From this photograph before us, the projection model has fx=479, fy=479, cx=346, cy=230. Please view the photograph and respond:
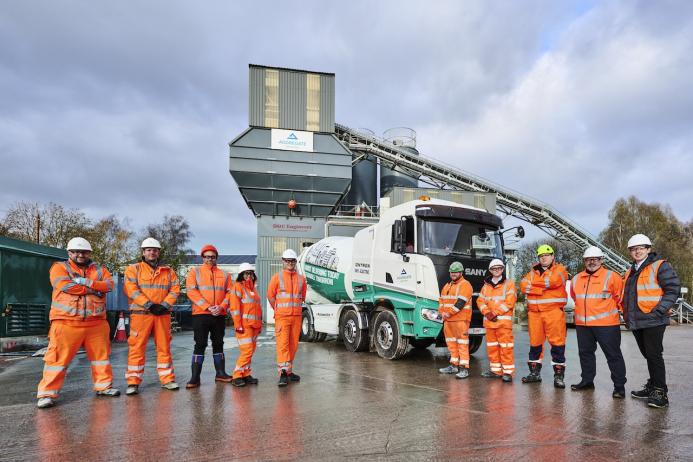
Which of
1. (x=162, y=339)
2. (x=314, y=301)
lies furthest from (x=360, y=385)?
(x=314, y=301)

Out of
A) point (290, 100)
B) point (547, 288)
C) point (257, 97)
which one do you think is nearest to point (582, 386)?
point (547, 288)

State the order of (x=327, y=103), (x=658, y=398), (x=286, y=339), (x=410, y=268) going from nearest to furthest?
1. (x=658, y=398)
2. (x=286, y=339)
3. (x=410, y=268)
4. (x=327, y=103)

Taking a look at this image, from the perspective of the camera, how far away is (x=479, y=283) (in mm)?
8227

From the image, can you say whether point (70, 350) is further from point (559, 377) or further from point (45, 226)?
point (45, 226)

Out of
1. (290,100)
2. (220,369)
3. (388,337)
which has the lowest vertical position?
(220,369)

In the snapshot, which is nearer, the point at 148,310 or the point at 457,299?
the point at 148,310

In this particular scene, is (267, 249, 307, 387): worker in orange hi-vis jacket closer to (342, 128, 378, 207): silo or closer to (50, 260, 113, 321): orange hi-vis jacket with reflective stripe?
(50, 260, 113, 321): orange hi-vis jacket with reflective stripe

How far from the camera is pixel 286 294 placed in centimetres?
675

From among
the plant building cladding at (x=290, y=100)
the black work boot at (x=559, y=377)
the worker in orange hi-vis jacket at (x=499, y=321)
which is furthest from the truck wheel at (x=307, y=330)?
the plant building cladding at (x=290, y=100)

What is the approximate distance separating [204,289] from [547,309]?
4.62 metres

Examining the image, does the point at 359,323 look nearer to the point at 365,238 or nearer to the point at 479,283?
the point at 365,238

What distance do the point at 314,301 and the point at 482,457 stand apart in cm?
915

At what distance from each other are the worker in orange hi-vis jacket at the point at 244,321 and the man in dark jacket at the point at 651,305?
15.3 feet

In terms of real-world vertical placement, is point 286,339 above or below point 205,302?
below
